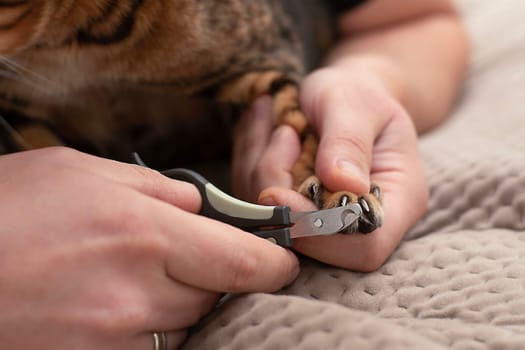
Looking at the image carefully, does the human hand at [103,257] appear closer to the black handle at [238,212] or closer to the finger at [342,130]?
the black handle at [238,212]

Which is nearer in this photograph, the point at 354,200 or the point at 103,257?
the point at 103,257

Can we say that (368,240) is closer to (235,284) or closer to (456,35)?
(235,284)

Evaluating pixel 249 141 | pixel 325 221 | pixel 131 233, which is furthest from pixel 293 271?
pixel 249 141

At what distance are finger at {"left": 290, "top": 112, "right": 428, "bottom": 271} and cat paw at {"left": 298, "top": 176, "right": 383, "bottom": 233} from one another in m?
0.01

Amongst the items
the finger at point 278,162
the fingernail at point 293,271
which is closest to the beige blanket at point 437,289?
the fingernail at point 293,271

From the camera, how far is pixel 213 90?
974mm

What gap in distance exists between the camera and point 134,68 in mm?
921

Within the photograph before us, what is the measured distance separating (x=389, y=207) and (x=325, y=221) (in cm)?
13

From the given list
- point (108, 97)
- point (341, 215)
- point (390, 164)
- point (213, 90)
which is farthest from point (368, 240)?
point (108, 97)

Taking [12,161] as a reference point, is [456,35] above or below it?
below

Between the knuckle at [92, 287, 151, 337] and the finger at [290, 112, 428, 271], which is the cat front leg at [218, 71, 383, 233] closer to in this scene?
the finger at [290, 112, 428, 271]

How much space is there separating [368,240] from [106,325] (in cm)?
26

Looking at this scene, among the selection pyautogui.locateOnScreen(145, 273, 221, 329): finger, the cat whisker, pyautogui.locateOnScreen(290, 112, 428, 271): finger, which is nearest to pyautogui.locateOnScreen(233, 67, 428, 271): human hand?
pyautogui.locateOnScreen(290, 112, 428, 271): finger

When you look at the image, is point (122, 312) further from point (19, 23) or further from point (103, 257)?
point (19, 23)
